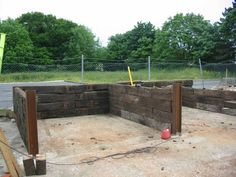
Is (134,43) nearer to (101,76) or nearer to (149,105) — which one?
(101,76)

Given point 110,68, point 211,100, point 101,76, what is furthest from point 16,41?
point 211,100

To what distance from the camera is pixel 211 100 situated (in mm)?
8633

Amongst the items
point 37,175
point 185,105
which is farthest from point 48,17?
point 37,175

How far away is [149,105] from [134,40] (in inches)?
1674

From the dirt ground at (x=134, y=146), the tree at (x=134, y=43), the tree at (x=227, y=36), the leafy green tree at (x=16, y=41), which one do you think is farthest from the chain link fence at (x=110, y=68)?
the tree at (x=134, y=43)

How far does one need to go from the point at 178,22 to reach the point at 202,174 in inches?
1613

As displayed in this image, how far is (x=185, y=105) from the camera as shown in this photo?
31.5 feet

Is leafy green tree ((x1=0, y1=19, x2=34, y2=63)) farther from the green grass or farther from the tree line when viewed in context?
the green grass

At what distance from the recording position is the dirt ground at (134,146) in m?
4.09

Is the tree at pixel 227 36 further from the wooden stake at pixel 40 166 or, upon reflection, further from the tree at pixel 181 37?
the wooden stake at pixel 40 166

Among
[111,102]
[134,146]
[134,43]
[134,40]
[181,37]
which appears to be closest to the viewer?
[134,146]

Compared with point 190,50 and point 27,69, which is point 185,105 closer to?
point 27,69

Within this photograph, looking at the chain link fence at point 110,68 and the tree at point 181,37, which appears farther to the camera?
the tree at point 181,37

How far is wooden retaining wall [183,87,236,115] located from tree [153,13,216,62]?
90.6 feet
